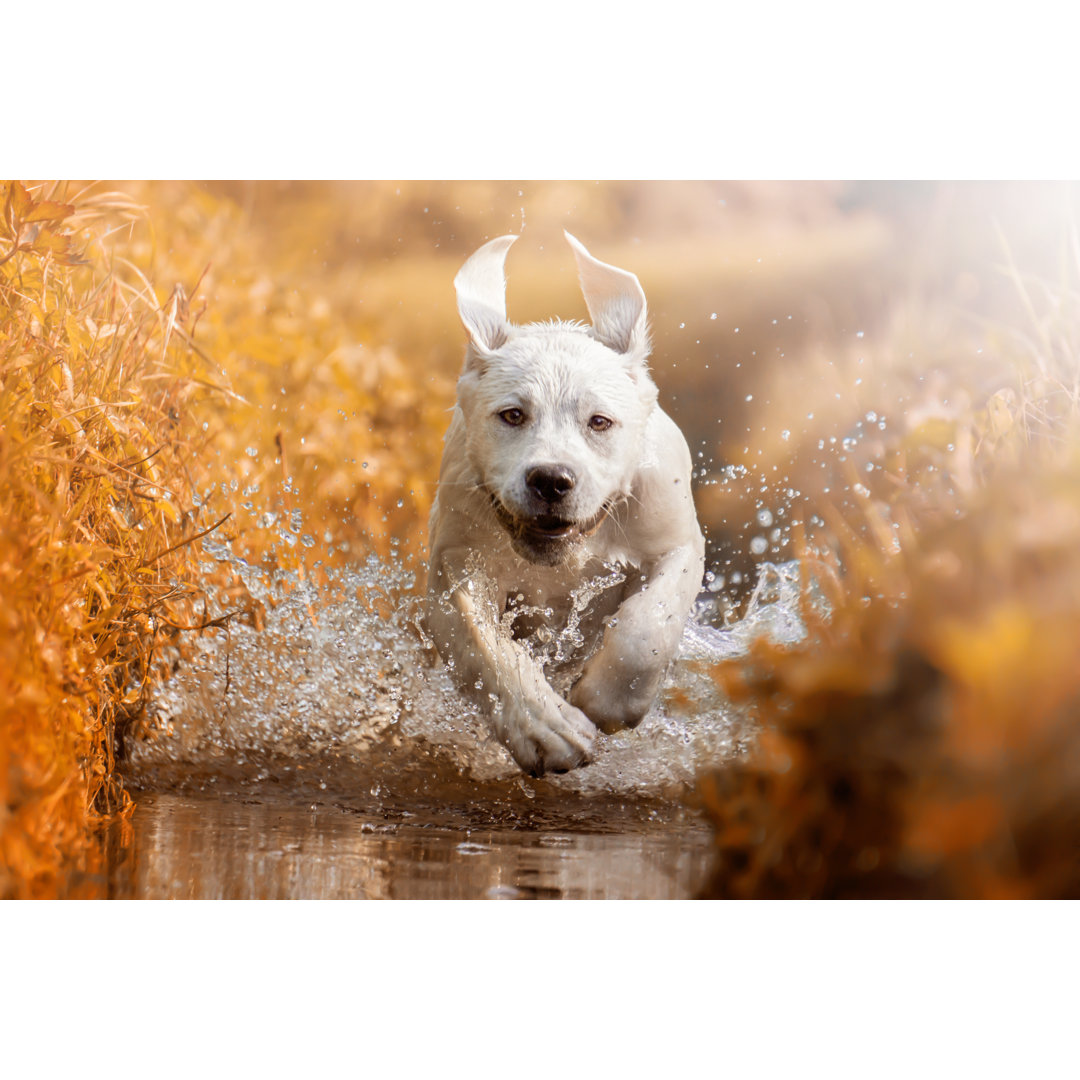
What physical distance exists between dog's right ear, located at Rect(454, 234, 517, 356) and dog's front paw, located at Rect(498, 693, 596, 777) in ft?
3.55

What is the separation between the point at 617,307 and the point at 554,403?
0.45 m

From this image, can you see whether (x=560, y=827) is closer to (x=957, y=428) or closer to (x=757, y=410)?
(x=957, y=428)

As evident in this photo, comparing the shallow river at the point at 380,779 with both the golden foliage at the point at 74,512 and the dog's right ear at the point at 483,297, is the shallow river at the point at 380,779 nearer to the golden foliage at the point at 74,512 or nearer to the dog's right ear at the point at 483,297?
the golden foliage at the point at 74,512

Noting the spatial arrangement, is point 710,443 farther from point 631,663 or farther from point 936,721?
point 936,721

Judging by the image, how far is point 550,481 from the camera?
255cm

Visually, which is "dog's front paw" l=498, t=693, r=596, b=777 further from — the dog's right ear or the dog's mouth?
the dog's right ear

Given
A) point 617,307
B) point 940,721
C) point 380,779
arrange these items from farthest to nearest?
point 380,779
point 617,307
point 940,721

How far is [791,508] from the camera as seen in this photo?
3564 millimetres

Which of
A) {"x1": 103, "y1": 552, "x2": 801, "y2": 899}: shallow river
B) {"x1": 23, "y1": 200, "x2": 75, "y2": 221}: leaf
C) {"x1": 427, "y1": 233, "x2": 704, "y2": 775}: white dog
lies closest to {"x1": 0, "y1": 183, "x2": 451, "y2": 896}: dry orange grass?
{"x1": 23, "y1": 200, "x2": 75, "y2": 221}: leaf

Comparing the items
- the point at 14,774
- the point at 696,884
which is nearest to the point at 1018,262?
the point at 696,884

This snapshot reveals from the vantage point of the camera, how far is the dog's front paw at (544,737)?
7.95 feet

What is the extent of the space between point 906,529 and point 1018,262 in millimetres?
1548

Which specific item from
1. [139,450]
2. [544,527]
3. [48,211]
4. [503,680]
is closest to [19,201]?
[48,211]

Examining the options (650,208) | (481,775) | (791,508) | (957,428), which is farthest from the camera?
(791,508)
